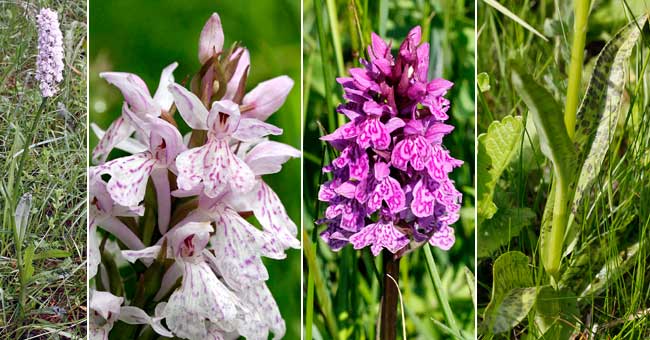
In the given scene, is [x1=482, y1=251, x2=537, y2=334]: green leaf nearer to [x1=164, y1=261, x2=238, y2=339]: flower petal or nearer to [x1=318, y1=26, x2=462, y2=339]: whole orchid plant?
[x1=318, y1=26, x2=462, y2=339]: whole orchid plant

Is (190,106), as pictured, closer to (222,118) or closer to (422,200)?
(222,118)

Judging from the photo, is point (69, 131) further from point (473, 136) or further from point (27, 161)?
point (473, 136)

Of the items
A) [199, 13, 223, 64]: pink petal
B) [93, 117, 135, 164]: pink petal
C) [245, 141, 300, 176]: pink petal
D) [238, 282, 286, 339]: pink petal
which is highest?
[199, 13, 223, 64]: pink petal

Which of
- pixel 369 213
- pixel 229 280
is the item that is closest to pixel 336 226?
pixel 369 213

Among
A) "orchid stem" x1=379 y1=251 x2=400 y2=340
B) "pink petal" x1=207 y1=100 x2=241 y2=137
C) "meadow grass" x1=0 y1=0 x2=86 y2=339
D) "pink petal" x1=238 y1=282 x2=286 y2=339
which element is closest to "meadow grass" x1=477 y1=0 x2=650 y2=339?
"orchid stem" x1=379 y1=251 x2=400 y2=340

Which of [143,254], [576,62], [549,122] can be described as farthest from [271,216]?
[576,62]

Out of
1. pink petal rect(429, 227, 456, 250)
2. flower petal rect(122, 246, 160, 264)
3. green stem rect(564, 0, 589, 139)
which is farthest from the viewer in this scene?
green stem rect(564, 0, 589, 139)
